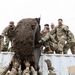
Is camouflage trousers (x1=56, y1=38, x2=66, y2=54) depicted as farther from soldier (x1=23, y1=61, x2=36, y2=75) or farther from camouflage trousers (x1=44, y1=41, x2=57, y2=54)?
soldier (x1=23, y1=61, x2=36, y2=75)

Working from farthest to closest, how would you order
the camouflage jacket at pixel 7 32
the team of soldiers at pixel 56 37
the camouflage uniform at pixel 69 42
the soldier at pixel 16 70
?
the camouflage uniform at pixel 69 42
the camouflage jacket at pixel 7 32
the team of soldiers at pixel 56 37
the soldier at pixel 16 70

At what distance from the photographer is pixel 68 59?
274 inches

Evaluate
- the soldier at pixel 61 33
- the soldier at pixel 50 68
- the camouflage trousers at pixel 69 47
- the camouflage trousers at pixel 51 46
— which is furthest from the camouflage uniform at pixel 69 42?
the soldier at pixel 50 68

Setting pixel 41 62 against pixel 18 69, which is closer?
pixel 18 69

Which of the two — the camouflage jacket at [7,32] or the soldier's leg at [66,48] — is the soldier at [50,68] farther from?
the camouflage jacket at [7,32]

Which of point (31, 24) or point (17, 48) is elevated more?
point (31, 24)

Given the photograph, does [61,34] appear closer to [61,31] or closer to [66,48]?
[61,31]

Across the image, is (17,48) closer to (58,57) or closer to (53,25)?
(58,57)

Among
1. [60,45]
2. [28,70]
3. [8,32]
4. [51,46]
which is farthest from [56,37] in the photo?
[28,70]

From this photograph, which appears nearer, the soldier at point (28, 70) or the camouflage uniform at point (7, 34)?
the soldier at point (28, 70)

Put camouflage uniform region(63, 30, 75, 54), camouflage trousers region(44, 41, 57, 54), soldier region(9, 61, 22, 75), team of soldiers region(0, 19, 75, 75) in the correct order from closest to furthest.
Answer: soldier region(9, 61, 22, 75)
camouflage trousers region(44, 41, 57, 54)
team of soldiers region(0, 19, 75, 75)
camouflage uniform region(63, 30, 75, 54)

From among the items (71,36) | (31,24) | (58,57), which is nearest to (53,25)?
(71,36)

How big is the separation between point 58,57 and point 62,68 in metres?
0.37

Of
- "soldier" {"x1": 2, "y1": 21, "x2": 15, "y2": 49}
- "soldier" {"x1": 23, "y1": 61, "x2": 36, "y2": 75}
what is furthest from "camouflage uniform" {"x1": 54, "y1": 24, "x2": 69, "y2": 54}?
"soldier" {"x1": 23, "y1": 61, "x2": 36, "y2": 75}
